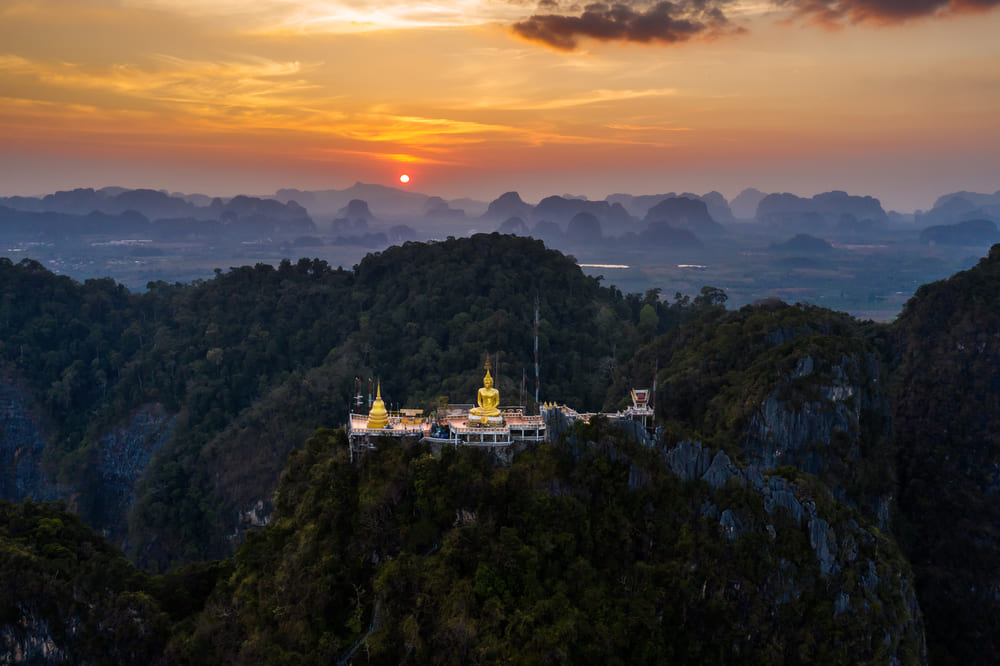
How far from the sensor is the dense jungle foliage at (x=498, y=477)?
2595cm

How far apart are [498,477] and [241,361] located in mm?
54108

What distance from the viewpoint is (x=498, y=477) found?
28.1 m

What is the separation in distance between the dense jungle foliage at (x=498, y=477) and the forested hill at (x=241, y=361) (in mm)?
329

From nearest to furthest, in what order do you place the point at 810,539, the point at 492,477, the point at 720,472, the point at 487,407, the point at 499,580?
1. the point at 499,580
2. the point at 492,477
3. the point at 810,539
4. the point at 720,472
5. the point at 487,407

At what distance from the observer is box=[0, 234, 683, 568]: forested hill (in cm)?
5978

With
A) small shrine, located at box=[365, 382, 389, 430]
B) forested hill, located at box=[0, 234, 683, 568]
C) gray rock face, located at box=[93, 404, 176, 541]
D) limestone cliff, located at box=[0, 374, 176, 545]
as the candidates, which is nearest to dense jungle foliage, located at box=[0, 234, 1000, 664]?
forested hill, located at box=[0, 234, 683, 568]

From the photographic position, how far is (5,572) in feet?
94.7

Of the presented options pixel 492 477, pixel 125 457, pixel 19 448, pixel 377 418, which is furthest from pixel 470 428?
pixel 19 448

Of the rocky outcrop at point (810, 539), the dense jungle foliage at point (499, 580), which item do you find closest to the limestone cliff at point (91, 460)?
the dense jungle foliage at point (499, 580)

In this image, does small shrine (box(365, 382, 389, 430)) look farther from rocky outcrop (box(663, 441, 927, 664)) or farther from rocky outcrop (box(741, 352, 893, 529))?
rocky outcrop (box(741, 352, 893, 529))

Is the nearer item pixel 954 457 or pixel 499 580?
pixel 499 580

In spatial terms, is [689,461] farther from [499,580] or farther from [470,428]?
[499,580]

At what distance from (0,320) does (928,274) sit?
21658 centimetres

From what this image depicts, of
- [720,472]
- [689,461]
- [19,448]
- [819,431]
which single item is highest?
[689,461]
